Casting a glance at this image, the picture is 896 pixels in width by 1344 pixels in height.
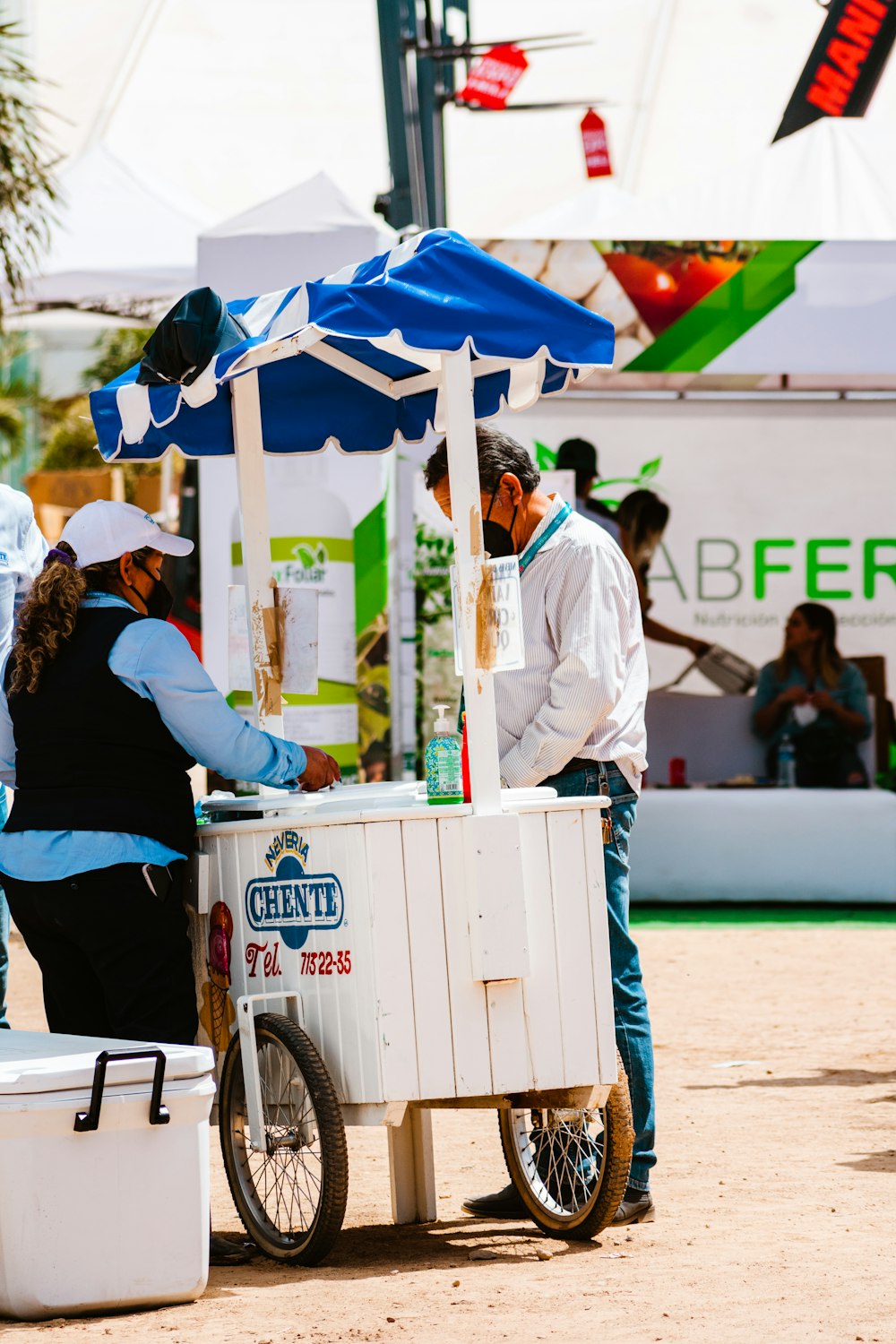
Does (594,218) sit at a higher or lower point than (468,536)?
higher

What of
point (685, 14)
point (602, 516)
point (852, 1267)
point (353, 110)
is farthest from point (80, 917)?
point (353, 110)

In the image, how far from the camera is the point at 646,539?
11219mm

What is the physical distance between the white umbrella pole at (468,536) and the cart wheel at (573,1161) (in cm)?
77

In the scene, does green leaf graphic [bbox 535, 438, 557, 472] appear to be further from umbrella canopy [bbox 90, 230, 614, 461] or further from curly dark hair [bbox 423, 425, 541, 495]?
curly dark hair [bbox 423, 425, 541, 495]

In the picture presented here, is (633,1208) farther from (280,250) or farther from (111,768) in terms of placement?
(280,250)

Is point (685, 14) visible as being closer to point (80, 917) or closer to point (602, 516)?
point (602, 516)

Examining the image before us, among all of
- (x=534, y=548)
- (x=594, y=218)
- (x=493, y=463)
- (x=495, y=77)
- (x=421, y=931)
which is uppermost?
(x=495, y=77)

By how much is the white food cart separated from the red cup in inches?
268

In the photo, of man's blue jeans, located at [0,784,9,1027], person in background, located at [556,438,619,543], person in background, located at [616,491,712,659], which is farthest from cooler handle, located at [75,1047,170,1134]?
person in background, located at [616,491,712,659]

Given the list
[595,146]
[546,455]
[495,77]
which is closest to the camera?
[546,455]

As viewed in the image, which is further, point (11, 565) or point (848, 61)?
point (848, 61)

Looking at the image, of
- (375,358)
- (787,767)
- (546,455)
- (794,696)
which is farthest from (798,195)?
(375,358)

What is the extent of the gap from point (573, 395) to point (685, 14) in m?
13.9

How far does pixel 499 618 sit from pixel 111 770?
87 cm
